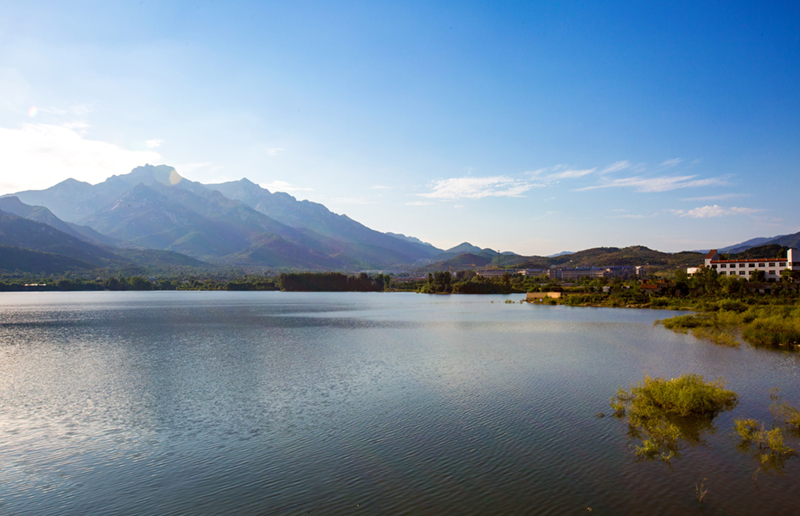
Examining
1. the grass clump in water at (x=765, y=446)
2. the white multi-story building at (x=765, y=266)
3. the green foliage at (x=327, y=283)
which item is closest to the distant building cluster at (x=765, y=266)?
the white multi-story building at (x=765, y=266)

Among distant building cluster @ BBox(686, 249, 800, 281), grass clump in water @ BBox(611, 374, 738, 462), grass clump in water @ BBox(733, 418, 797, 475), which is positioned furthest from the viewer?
distant building cluster @ BBox(686, 249, 800, 281)

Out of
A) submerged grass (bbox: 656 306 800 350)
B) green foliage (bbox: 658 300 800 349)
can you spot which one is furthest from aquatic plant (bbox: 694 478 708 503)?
green foliage (bbox: 658 300 800 349)

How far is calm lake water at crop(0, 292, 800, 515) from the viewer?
399 inches

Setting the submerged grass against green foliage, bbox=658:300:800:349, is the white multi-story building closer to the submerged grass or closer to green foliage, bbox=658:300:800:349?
green foliage, bbox=658:300:800:349

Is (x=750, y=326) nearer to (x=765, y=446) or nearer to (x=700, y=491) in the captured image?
(x=765, y=446)

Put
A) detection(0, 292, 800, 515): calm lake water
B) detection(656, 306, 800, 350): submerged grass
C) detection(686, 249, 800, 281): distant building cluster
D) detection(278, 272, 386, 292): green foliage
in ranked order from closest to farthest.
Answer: detection(0, 292, 800, 515): calm lake water → detection(656, 306, 800, 350): submerged grass → detection(686, 249, 800, 281): distant building cluster → detection(278, 272, 386, 292): green foliage

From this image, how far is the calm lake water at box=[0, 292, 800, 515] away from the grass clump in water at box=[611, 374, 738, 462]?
56 cm

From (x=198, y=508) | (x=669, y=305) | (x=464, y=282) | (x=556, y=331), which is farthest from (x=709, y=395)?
(x=464, y=282)

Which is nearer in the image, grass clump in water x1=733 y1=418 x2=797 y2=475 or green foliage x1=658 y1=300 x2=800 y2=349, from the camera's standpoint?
grass clump in water x1=733 y1=418 x2=797 y2=475

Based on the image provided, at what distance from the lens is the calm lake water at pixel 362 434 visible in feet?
33.3

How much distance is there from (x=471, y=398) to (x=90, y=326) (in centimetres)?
4810

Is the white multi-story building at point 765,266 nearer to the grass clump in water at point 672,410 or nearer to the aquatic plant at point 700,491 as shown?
the grass clump in water at point 672,410

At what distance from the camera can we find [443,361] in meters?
27.8

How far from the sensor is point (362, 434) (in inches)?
568
